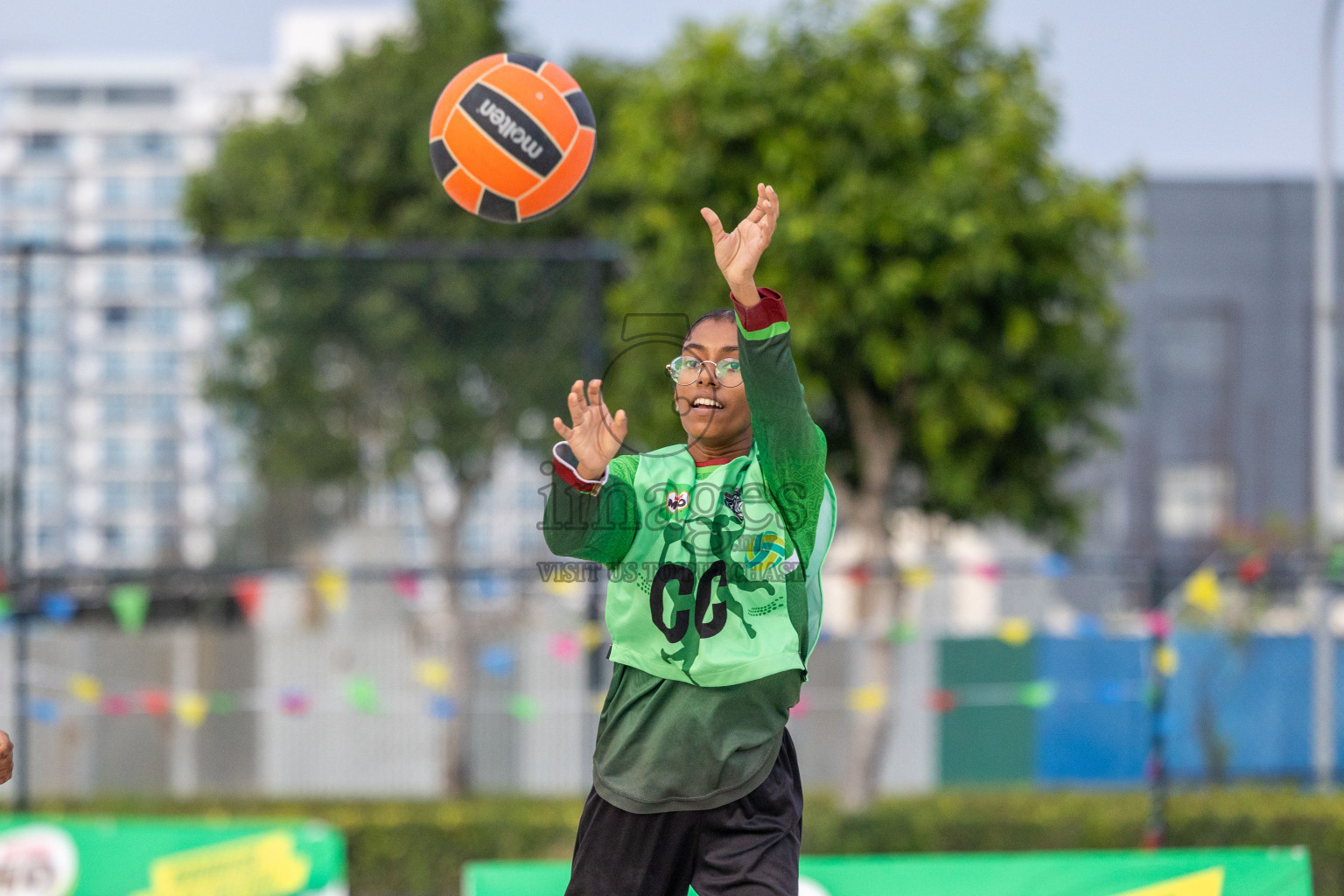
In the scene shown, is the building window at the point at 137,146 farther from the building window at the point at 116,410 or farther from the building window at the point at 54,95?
the building window at the point at 116,410

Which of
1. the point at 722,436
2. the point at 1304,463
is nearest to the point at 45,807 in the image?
the point at 722,436

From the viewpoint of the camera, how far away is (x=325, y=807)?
8930 mm

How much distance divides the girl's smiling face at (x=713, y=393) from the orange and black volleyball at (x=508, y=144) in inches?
33.8

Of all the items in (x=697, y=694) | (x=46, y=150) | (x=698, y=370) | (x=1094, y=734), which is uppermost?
(x=46, y=150)

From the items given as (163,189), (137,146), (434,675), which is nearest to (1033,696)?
(434,675)

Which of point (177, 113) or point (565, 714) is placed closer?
point (565, 714)

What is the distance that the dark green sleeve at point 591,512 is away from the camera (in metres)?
2.42

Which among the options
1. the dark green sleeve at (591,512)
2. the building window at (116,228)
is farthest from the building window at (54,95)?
the dark green sleeve at (591,512)

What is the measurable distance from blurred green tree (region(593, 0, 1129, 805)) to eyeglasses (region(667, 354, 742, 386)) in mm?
5561

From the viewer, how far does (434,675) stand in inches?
328

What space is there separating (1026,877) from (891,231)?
4416 mm

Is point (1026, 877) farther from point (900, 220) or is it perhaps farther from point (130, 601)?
point (130, 601)

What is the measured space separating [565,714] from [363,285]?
15.6 ft

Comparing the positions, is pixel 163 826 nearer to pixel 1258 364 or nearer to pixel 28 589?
pixel 28 589
